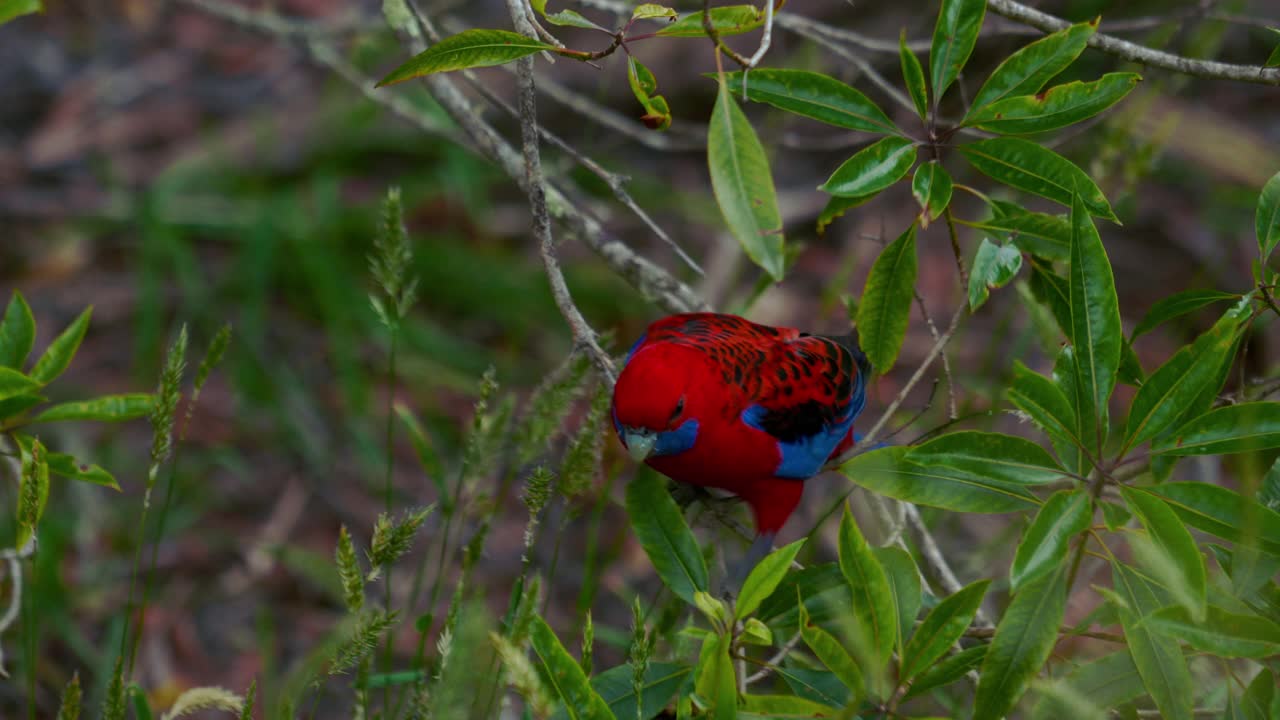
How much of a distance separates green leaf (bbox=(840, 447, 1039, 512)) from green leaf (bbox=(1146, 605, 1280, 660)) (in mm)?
214

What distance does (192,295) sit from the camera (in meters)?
3.78

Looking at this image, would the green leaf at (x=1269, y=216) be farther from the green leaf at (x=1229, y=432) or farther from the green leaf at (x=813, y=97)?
the green leaf at (x=813, y=97)

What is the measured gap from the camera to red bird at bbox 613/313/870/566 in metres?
1.89

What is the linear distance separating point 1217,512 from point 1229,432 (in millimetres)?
97

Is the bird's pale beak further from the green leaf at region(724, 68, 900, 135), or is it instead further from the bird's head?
the green leaf at region(724, 68, 900, 135)

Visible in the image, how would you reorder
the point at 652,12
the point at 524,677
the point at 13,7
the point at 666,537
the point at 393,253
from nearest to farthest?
the point at 524,677
the point at 652,12
the point at 13,7
the point at 666,537
the point at 393,253

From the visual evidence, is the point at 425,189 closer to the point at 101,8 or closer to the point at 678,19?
the point at 101,8

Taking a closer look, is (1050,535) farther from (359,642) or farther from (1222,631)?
(359,642)

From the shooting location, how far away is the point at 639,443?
1.90 m

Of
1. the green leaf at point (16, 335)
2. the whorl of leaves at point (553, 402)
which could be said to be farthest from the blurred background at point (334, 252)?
the green leaf at point (16, 335)

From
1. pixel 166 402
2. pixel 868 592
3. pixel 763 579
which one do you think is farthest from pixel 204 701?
pixel 868 592

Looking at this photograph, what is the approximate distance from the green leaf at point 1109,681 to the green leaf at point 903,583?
0.20m


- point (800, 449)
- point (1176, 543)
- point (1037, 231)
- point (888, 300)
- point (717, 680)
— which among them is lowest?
point (800, 449)

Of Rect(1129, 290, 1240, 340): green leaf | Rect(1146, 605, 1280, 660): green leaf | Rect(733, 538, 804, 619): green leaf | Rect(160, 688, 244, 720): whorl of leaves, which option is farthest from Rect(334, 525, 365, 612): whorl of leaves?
Rect(1129, 290, 1240, 340): green leaf
